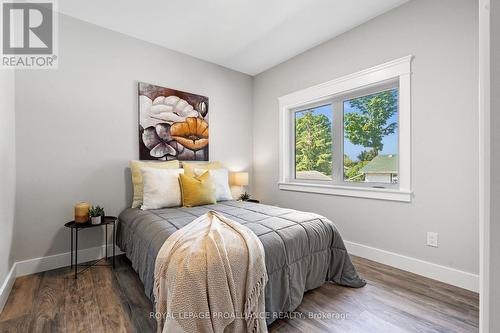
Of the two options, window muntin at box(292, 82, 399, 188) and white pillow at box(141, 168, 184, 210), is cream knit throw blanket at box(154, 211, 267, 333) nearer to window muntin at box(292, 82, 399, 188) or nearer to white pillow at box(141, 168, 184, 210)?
white pillow at box(141, 168, 184, 210)

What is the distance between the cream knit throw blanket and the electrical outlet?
1.73 metres

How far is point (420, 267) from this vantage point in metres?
2.18

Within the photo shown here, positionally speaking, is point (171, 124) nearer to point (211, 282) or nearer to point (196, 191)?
point (196, 191)

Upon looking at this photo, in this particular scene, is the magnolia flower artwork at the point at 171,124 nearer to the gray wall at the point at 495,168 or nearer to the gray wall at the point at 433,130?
the gray wall at the point at 433,130

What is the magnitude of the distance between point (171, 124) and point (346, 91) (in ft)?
7.37

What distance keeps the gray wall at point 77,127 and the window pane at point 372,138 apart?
2343 millimetres

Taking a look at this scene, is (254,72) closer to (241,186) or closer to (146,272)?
(241,186)

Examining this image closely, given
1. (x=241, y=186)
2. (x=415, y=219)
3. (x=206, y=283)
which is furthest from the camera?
(x=241, y=186)

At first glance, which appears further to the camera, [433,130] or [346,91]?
[346,91]

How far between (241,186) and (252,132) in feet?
3.26

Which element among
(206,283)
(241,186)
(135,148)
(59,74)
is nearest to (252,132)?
(241,186)

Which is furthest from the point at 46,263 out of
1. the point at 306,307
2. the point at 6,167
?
the point at 306,307

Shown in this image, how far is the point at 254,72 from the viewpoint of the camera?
12.9 feet

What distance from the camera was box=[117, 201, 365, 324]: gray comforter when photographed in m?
1.55
